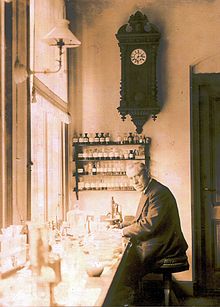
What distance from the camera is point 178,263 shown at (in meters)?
5.69

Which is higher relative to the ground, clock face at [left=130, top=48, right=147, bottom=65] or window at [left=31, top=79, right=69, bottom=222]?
clock face at [left=130, top=48, right=147, bottom=65]

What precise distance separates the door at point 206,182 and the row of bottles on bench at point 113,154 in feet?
2.38

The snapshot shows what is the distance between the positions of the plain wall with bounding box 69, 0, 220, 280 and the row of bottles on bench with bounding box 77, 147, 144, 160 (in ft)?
0.62

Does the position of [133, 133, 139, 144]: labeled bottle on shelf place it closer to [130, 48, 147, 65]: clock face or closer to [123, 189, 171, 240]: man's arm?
[130, 48, 147, 65]: clock face

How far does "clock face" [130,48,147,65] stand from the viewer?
23.3 ft

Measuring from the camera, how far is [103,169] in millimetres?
7102

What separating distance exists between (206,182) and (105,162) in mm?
1329

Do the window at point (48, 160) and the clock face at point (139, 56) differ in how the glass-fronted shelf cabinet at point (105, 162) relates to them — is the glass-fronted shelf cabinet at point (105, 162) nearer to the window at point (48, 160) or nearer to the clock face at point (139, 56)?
the window at point (48, 160)

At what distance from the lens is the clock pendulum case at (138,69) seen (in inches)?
277

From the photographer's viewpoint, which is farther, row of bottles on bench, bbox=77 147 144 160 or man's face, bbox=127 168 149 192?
row of bottles on bench, bbox=77 147 144 160

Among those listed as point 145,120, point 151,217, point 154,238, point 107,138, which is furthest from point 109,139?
point 154,238

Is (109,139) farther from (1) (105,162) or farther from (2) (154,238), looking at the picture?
(2) (154,238)

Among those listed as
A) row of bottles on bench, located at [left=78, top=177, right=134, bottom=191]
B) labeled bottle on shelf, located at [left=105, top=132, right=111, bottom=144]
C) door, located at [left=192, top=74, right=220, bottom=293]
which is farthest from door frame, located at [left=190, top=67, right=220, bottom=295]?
labeled bottle on shelf, located at [left=105, top=132, right=111, bottom=144]

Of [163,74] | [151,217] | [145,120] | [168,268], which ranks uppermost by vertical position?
[163,74]
